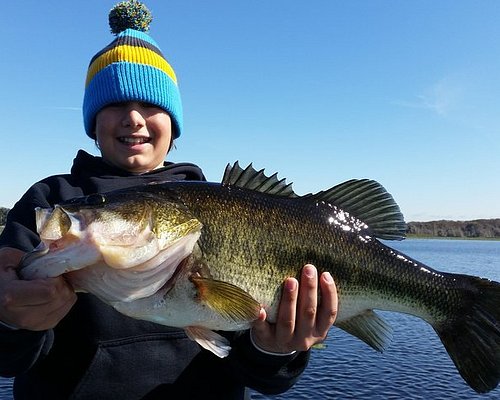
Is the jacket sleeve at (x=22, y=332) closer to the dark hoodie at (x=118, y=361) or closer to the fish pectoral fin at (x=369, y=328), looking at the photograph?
the dark hoodie at (x=118, y=361)

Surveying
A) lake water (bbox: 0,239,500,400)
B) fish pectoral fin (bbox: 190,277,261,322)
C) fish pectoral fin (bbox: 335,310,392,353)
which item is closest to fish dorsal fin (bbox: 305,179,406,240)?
fish pectoral fin (bbox: 335,310,392,353)

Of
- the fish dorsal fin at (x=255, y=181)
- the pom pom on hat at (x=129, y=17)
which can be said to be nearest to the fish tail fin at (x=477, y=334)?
the fish dorsal fin at (x=255, y=181)

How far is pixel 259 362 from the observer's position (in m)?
3.55

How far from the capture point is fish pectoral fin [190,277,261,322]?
298cm

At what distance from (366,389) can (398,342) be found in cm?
705

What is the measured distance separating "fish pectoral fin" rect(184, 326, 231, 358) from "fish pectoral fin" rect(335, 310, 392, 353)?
105 centimetres

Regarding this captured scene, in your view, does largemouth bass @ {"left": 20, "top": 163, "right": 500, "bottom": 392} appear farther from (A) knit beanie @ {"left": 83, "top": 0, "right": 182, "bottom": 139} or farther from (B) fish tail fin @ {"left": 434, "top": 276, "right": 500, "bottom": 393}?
(A) knit beanie @ {"left": 83, "top": 0, "right": 182, "bottom": 139}

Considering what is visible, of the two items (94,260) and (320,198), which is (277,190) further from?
(94,260)

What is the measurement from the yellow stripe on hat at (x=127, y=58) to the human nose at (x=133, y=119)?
53cm

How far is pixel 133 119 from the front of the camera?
3918 mm

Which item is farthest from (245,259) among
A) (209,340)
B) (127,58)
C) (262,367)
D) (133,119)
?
(127,58)

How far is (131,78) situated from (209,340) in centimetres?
223

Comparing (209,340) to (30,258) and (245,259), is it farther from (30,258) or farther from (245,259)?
(30,258)

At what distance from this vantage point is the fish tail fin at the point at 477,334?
374 centimetres
